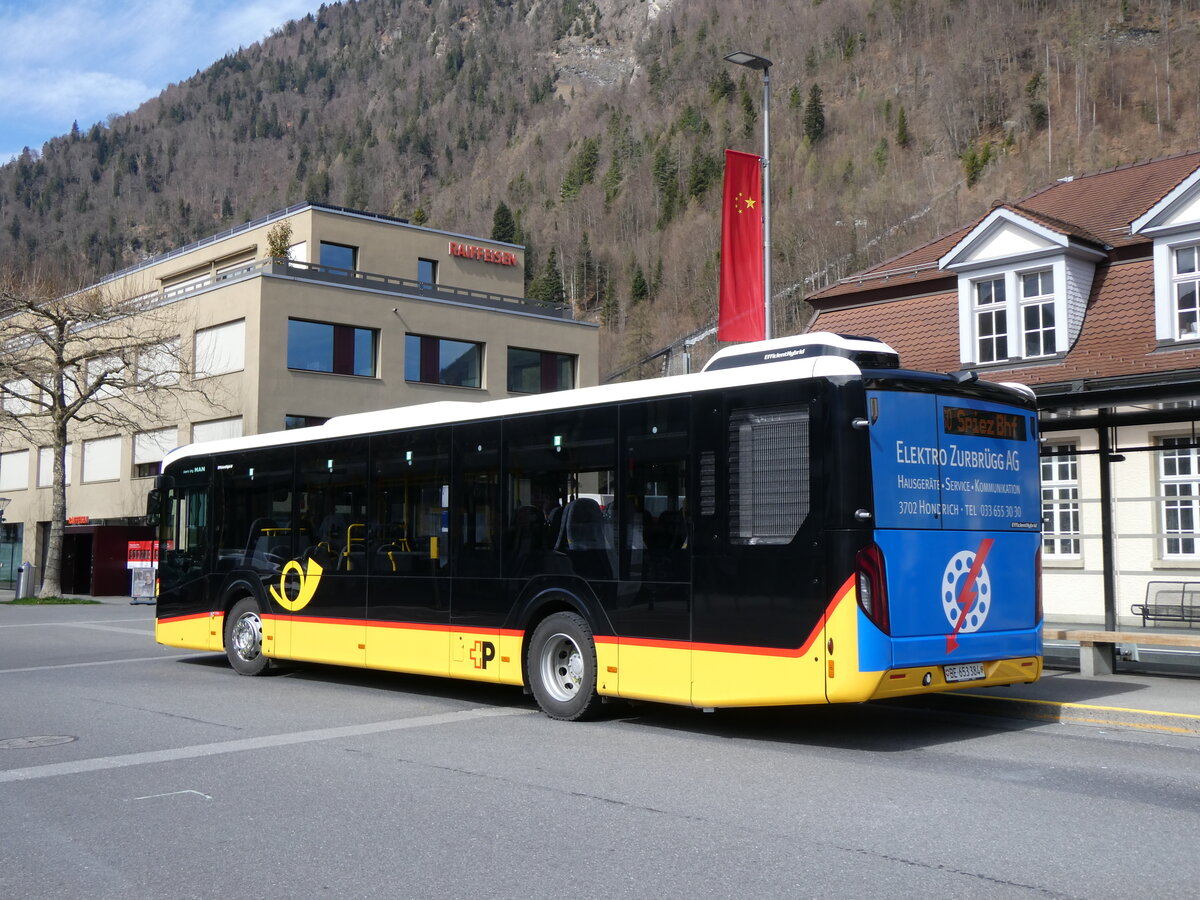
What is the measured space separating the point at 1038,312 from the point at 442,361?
90.8 feet

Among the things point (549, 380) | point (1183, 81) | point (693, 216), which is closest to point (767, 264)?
point (549, 380)

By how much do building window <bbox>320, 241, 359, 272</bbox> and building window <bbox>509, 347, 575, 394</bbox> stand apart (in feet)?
24.6

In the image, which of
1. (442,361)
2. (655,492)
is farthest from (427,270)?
(655,492)

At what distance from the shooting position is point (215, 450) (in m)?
15.9

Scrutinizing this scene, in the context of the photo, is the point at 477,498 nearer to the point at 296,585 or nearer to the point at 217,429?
the point at 296,585

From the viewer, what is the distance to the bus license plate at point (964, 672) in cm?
938

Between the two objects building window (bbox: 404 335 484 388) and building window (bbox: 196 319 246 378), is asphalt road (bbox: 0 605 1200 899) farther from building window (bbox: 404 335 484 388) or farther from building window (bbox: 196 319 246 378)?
building window (bbox: 404 335 484 388)

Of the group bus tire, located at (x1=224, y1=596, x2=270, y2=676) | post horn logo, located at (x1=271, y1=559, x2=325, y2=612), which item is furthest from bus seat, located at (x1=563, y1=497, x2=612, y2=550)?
bus tire, located at (x1=224, y1=596, x2=270, y2=676)

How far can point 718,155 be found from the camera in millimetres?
139500

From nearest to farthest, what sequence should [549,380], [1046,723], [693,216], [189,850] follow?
[189,850] → [1046,723] → [549,380] → [693,216]

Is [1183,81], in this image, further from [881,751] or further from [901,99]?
[881,751]

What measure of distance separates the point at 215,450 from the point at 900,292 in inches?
491

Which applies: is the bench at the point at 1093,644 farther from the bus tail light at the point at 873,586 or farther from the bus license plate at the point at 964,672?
the bus tail light at the point at 873,586

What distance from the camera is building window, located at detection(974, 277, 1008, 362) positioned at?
20.6 metres
